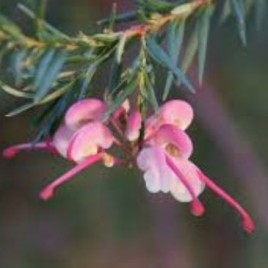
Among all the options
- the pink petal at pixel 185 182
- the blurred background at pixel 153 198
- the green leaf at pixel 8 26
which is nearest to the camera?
the green leaf at pixel 8 26

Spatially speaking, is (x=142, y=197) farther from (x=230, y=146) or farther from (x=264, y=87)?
(x=264, y=87)

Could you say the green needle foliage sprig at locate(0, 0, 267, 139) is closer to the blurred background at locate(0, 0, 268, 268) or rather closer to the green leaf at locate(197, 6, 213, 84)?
the green leaf at locate(197, 6, 213, 84)

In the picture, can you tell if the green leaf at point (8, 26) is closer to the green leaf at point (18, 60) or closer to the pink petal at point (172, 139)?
the green leaf at point (18, 60)

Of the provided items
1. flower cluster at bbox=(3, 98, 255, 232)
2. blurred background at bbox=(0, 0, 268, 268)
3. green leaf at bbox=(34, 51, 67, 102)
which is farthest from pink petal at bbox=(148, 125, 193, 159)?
blurred background at bbox=(0, 0, 268, 268)

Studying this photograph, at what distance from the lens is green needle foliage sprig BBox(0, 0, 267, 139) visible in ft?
1.78

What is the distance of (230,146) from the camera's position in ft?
5.41

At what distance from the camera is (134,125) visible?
600 mm

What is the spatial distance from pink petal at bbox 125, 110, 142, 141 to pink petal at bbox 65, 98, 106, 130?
3cm

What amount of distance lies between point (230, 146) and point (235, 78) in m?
0.17

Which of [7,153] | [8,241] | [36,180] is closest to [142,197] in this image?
[36,180]

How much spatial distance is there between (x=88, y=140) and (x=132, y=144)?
31 millimetres

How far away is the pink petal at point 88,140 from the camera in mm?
616

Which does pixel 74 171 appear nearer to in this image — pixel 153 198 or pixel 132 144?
pixel 132 144

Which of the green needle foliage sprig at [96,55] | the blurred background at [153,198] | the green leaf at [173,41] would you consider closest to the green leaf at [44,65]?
the green needle foliage sprig at [96,55]
